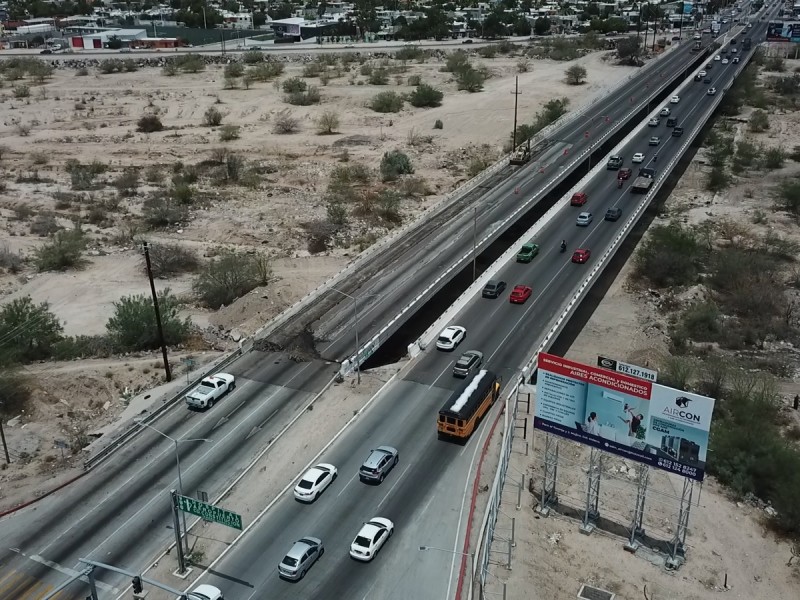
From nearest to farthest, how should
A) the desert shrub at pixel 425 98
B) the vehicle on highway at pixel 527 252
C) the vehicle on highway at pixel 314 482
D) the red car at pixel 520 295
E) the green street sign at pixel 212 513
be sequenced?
1. the green street sign at pixel 212 513
2. the vehicle on highway at pixel 314 482
3. the red car at pixel 520 295
4. the vehicle on highway at pixel 527 252
5. the desert shrub at pixel 425 98

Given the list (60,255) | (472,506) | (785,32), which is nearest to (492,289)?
(472,506)

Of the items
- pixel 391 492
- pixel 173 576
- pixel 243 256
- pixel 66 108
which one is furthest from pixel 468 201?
pixel 66 108

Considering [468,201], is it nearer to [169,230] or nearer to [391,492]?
[169,230]

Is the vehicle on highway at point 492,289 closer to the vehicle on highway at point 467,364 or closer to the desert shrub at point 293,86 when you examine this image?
the vehicle on highway at point 467,364

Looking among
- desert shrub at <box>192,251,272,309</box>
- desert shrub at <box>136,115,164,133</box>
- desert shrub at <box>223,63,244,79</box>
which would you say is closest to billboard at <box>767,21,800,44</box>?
desert shrub at <box>223,63,244,79</box>

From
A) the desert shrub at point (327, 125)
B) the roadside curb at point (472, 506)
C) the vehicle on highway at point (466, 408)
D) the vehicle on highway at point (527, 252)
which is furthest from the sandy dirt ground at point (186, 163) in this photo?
the roadside curb at point (472, 506)

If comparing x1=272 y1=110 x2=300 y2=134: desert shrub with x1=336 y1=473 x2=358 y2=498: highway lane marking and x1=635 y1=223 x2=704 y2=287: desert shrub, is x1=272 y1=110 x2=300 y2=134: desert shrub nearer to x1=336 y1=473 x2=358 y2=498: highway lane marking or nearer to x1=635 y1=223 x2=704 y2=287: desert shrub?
x1=635 y1=223 x2=704 y2=287: desert shrub

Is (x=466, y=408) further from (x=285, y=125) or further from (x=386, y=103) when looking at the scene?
(x=386, y=103)
